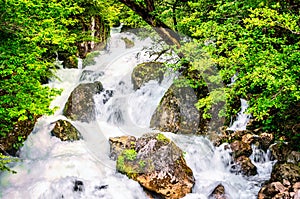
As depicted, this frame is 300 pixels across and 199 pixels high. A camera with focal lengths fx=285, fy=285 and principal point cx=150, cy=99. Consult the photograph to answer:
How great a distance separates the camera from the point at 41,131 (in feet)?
30.8

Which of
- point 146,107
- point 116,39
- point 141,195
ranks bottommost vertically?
point 141,195

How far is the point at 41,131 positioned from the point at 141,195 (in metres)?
4.29

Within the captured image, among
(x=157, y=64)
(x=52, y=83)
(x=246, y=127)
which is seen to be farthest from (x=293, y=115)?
(x=52, y=83)

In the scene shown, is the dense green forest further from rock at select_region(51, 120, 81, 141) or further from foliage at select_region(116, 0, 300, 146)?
rock at select_region(51, 120, 81, 141)

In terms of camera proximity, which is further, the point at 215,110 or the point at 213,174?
the point at 213,174

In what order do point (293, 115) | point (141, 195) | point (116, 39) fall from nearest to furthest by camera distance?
point (141, 195)
point (293, 115)
point (116, 39)

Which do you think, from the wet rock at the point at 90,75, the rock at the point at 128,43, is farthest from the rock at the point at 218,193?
the rock at the point at 128,43

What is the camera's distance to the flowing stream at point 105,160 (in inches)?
280

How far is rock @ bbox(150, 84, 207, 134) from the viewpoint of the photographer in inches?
383

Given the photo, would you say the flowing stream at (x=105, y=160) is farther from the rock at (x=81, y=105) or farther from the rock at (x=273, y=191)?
the rock at (x=273, y=191)

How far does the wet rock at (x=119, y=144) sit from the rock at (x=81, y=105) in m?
2.67

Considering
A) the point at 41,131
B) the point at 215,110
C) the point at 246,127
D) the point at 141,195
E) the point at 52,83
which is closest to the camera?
the point at 141,195

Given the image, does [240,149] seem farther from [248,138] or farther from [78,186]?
[78,186]

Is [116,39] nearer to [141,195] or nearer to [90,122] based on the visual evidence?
[90,122]
